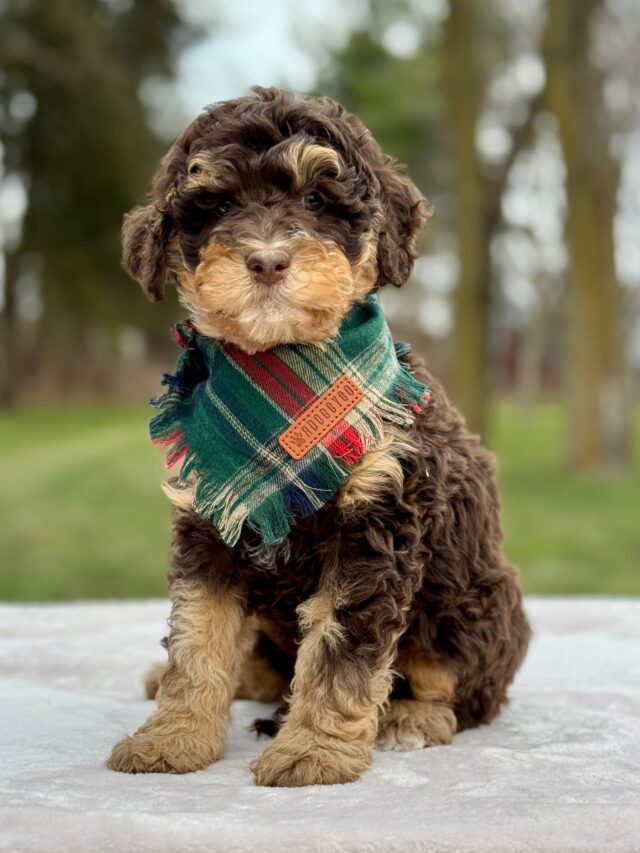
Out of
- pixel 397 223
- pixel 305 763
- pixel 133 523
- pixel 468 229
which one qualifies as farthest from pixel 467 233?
pixel 305 763

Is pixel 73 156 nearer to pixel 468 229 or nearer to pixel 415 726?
pixel 468 229

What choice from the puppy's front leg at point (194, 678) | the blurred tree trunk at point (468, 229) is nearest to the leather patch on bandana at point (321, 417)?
the puppy's front leg at point (194, 678)

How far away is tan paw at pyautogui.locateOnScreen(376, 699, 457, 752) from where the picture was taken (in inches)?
139

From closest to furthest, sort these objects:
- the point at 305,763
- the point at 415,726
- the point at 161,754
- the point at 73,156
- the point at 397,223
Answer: the point at 305,763
the point at 161,754
the point at 397,223
the point at 415,726
the point at 73,156

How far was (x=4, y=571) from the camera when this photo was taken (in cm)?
958

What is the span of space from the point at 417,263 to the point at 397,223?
15.3 inches

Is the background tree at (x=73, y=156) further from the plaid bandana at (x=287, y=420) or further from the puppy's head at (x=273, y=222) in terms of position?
the plaid bandana at (x=287, y=420)

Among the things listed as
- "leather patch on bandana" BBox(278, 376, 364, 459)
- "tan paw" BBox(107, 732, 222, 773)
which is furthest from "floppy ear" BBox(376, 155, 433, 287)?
"tan paw" BBox(107, 732, 222, 773)

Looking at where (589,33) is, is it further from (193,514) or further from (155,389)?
(155,389)

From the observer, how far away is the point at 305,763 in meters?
3.08

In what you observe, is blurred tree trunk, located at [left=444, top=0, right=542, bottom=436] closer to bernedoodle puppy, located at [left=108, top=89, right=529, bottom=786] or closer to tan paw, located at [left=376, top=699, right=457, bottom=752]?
tan paw, located at [left=376, top=699, right=457, bottom=752]

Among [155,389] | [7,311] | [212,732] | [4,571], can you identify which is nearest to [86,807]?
[212,732]

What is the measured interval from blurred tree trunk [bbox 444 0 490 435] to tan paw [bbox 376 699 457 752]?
8181 millimetres

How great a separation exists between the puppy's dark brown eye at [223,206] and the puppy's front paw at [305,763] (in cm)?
151
